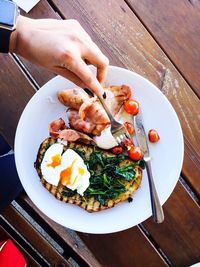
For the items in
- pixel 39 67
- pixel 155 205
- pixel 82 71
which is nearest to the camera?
pixel 82 71

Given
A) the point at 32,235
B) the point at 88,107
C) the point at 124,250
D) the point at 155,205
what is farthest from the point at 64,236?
the point at 88,107

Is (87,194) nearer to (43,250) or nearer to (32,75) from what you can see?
(43,250)

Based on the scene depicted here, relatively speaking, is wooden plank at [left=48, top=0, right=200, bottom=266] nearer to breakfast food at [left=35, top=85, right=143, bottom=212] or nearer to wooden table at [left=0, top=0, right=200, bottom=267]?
wooden table at [left=0, top=0, right=200, bottom=267]

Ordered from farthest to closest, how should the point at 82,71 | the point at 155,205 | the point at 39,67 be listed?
the point at 39,67, the point at 155,205, the point at 82,71

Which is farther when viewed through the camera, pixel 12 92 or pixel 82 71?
pixel 12 92

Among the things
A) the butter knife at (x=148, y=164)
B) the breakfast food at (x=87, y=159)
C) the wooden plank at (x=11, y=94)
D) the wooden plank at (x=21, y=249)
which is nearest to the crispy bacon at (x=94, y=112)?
the breakfast food at (x=87, y=159)

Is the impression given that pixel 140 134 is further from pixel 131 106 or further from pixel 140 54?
pixel 140 54

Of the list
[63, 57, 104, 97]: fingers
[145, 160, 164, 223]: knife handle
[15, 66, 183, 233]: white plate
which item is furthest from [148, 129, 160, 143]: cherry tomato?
[63, 57, 104, 97]: fingers
